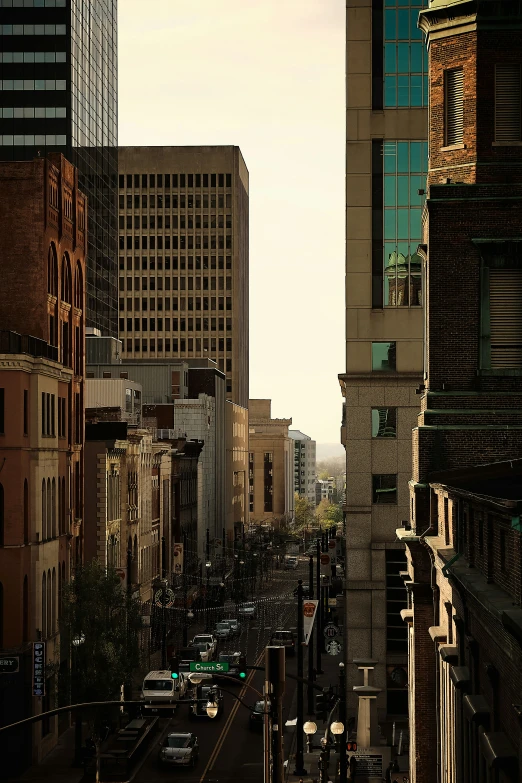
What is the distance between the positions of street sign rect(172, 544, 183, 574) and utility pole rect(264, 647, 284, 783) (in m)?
95.9

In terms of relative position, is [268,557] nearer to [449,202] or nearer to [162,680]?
[162,680]

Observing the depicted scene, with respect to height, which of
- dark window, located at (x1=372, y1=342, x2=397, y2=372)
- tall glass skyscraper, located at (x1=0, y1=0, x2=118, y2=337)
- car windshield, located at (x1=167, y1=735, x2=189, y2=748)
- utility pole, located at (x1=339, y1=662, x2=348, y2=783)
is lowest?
car windshield, located at (x1=167, y1=735, x2=189, y2=748)

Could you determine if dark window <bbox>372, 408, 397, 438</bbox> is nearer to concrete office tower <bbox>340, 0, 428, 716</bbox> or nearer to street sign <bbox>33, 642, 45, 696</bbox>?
concrete office tower <bbox>340, 0, 428, 716</bbox>

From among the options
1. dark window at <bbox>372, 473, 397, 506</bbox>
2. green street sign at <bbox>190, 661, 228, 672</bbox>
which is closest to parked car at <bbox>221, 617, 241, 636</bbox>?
dark window at <bbox>372, 473, 397, 506</bbox>

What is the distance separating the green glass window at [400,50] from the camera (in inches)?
2638

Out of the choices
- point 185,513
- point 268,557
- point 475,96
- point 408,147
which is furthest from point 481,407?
point 268,557

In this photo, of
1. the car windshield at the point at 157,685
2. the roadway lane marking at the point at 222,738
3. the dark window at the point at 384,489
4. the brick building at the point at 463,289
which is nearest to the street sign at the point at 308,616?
the roadway lane marking at the point at 222,738

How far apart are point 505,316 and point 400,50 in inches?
1451

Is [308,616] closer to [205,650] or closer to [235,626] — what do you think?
[205,650]

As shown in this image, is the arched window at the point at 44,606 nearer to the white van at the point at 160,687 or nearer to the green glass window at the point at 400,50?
the white van at the point at 160,687

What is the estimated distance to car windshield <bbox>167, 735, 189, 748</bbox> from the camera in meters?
61.7

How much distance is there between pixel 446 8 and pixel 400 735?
35982 mm

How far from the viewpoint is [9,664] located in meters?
62.2

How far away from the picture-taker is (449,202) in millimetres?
33969
